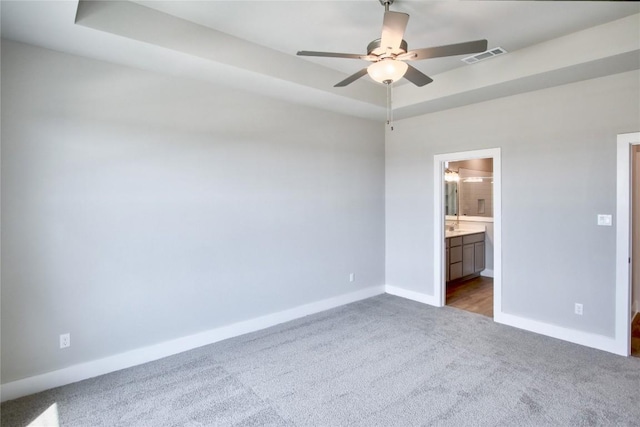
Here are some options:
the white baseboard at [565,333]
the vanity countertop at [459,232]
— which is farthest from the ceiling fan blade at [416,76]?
the vanity countertop at [459,232]

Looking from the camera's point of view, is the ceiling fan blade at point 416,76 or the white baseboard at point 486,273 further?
the white baseboard at point 486,273

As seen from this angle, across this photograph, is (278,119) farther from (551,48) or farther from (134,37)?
(551,48)

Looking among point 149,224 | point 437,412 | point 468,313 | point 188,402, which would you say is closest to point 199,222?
point 149,224

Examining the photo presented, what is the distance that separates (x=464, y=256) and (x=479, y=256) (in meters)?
0.57

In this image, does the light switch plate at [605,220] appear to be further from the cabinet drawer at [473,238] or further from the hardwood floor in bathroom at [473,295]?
the cabinet drawer at [473,238]

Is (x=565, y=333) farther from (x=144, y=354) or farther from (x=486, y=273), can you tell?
(x=144, y=354)

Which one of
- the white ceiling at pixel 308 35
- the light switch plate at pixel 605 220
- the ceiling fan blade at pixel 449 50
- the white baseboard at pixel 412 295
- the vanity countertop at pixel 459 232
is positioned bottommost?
the white baseboard at pixel 412 295

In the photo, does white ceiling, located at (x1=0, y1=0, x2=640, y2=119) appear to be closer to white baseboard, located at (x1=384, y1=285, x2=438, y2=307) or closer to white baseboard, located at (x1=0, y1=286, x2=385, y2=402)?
white baseboard, located at (x1=0, y1=286, x2=385, y2=402)

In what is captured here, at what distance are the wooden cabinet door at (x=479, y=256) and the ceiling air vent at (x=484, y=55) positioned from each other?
3.44 meters

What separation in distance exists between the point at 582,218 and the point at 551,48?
1651 mm

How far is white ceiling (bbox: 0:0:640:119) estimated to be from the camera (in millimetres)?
2475

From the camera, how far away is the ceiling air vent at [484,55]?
3.20 metres

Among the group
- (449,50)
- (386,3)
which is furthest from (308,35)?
(449,50)

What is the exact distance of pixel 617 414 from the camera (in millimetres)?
2334
